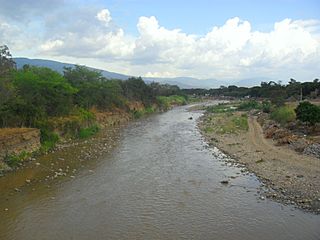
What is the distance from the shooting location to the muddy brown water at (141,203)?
14.6 m

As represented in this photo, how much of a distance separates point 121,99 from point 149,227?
149 feet

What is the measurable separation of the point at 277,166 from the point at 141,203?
11.1 m

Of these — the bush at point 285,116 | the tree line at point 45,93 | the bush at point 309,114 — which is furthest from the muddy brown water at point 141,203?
the bush at point 285,116

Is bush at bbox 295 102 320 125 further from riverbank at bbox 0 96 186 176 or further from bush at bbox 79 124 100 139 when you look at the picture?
bush at bbox 79 124 100 139

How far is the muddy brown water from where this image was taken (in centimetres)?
1459

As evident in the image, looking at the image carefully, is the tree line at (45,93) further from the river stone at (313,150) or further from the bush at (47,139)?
the river stone at (313,150)

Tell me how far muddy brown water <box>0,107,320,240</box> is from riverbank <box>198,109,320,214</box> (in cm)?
99

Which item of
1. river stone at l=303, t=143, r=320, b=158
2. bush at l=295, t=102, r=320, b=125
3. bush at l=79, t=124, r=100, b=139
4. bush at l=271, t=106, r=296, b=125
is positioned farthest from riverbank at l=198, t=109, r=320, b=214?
bush at l=79, t=124, r=100, b=139

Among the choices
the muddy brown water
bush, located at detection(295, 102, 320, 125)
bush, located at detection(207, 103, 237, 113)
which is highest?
bush, located at detection(295, 102, 320, 125)

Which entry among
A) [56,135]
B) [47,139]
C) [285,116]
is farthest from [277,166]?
[285,116]

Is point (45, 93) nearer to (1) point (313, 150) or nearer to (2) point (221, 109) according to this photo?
(1) point (313, 150)

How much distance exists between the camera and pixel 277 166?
24.3 meters

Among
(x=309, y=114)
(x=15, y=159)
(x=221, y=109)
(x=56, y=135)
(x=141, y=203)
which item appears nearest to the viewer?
(x=141, y=203)

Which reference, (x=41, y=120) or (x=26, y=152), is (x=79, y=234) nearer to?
(x=26, y=152)
